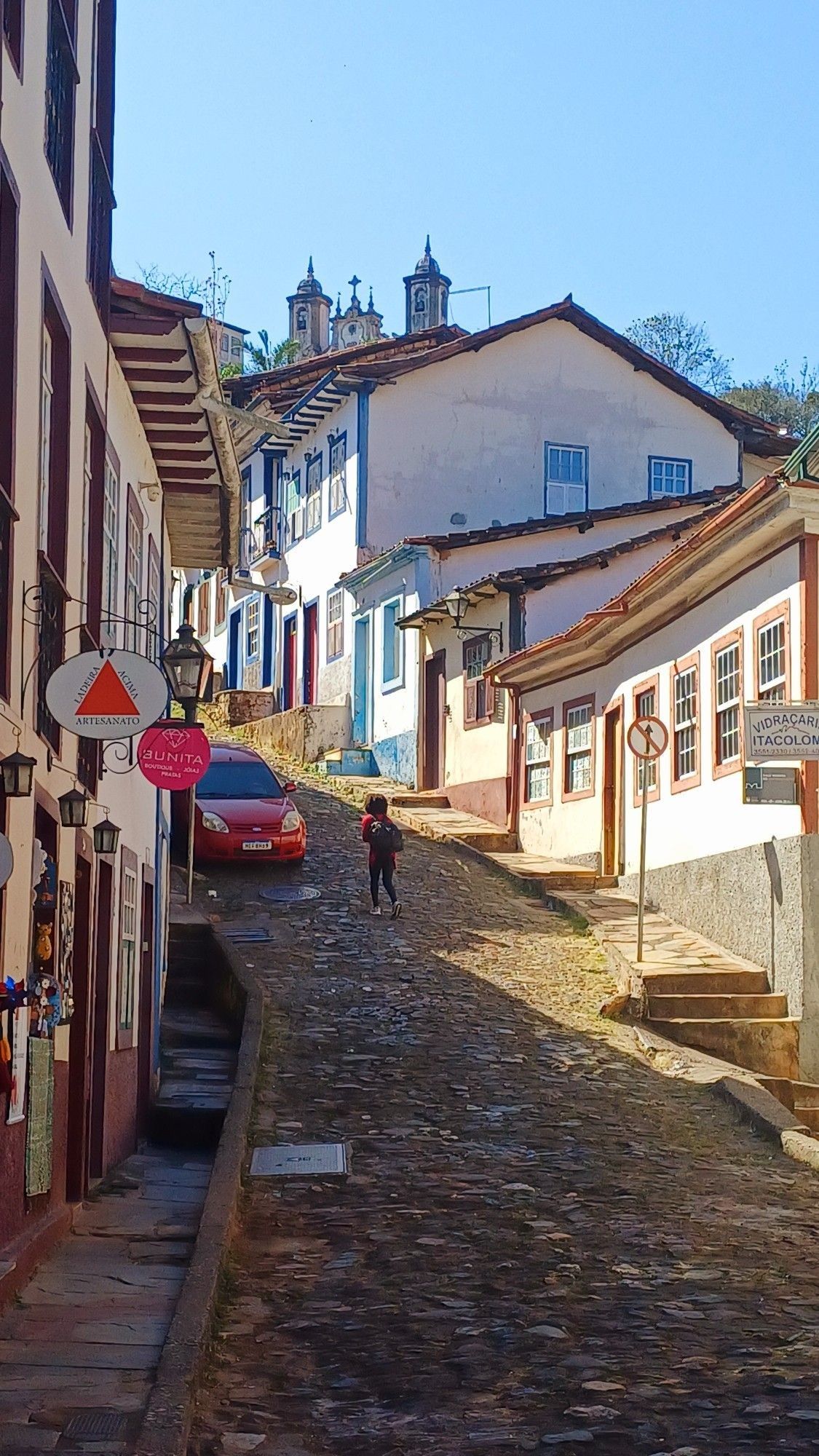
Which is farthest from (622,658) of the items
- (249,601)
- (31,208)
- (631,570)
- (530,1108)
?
(249,601)

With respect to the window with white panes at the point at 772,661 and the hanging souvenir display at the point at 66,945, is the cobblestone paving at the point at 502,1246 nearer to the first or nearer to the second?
the hanging souvenir display at the point at 66,945

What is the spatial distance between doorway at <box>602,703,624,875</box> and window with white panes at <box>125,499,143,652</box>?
10.5m

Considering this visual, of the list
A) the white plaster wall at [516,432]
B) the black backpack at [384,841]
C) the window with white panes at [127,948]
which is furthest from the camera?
the white plaster wall at [516,432]

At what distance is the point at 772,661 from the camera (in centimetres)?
1845

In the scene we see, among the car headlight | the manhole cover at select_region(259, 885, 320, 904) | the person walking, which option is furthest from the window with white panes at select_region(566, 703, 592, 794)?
the car headlight

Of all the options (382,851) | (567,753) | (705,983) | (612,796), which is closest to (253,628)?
(567,753)

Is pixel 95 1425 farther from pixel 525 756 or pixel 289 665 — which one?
pixel 289 665

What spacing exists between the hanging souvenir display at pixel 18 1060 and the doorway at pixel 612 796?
1635 centimetres

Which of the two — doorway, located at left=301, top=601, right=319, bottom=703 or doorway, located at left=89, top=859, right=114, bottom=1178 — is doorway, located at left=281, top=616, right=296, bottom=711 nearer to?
doorway, located at left=301, top=601, right=319, bottom=703

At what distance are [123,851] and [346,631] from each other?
23.2m

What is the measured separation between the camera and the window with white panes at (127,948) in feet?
44.9

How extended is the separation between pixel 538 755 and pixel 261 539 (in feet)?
57.6

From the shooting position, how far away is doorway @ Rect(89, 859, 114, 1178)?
12.3 meters

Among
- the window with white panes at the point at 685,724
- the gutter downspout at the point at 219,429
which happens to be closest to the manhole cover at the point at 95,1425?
the gutter downspout at the point at 219,429
